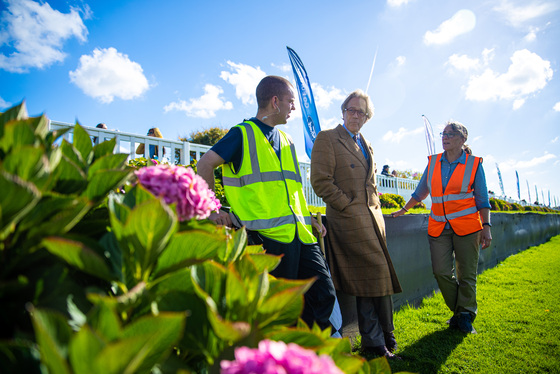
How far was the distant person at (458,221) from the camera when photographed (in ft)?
13.2

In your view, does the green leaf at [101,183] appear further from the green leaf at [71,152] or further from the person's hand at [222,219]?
the person's hand at [222,219]

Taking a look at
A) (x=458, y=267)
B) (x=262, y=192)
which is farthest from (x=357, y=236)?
(x=458, y=267)

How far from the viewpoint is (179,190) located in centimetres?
77

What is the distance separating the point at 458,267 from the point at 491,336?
793 millimetres

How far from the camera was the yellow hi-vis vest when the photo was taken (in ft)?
7.97

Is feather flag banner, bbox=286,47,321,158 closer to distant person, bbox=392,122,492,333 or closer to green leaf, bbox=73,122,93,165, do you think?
distant person, bbox=392,122,492,333

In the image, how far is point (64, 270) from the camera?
0.55 meters

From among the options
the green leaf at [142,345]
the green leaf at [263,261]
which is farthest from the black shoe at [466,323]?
the green leaf at [142,345]

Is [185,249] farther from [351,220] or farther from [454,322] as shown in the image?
[454,322]

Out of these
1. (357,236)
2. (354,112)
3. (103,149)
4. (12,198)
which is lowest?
(357,236)

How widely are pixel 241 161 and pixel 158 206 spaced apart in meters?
1.97

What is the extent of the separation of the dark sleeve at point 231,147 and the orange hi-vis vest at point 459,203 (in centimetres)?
292

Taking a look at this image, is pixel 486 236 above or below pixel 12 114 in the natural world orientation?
below

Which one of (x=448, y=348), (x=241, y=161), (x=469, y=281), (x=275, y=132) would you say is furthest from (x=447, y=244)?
(x=241, y=161)
